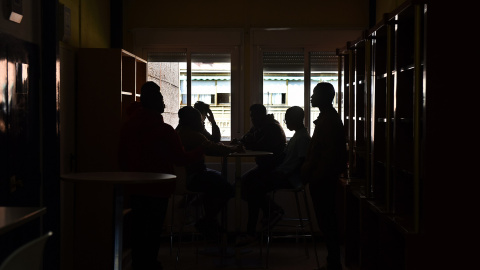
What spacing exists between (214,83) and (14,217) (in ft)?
15.3

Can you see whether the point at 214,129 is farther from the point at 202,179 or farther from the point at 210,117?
the point at 202,179

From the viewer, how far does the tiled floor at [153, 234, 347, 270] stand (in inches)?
220

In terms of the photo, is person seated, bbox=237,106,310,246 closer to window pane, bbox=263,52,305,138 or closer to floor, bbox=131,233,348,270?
floor, bbox=131,233,348,270

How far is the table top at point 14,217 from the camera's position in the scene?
2232 mm

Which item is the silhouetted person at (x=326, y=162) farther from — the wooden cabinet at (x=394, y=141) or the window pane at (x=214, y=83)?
the window pane at (x=214, y=83)

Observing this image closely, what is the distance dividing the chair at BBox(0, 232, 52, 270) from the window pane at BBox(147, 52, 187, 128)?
5.00m

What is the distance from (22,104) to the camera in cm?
416

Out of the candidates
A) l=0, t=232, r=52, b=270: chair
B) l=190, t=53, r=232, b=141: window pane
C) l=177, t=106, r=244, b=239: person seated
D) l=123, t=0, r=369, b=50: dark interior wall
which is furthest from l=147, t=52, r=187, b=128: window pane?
l=0, t=232, r=52, b=270: chair

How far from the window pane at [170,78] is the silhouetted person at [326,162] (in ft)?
7.94

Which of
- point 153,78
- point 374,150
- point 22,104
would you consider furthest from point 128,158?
point 153,78

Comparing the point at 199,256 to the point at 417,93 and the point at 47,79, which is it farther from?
the point at 417,93

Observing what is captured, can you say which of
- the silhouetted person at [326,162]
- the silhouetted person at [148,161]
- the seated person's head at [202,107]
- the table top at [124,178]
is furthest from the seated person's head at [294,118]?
the table top at [124,178]

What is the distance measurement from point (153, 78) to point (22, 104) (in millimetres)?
2822

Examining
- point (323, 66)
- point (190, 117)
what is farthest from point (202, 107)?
point (323, 66)
